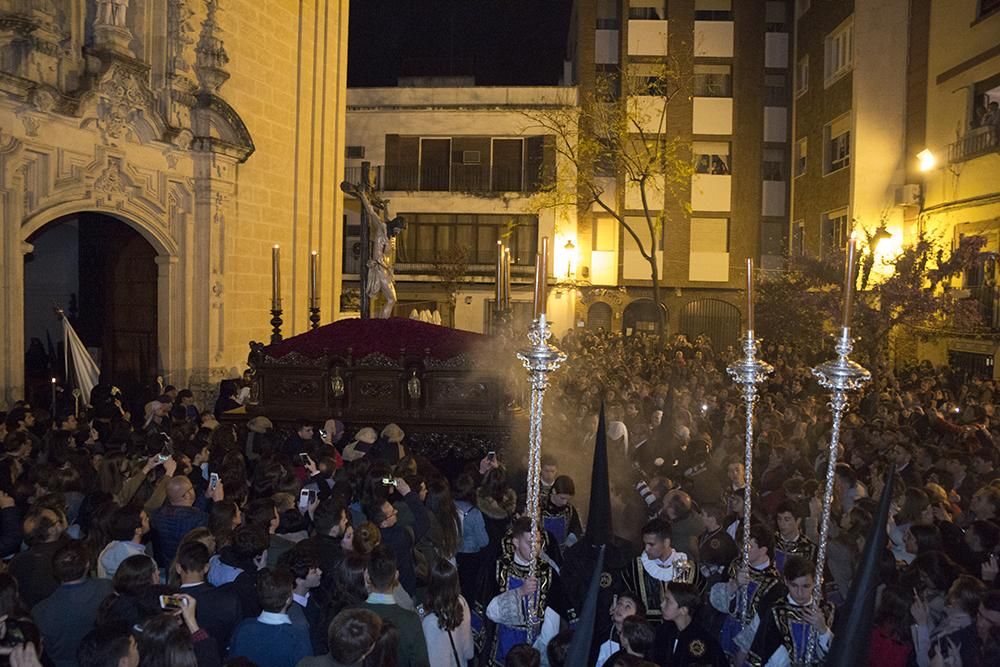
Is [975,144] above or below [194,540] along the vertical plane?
above

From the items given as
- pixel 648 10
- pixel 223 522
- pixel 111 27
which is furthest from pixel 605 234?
pixel 223 522

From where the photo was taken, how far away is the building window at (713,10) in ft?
110

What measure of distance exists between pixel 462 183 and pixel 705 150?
9630mm

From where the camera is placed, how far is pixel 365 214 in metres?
14.5

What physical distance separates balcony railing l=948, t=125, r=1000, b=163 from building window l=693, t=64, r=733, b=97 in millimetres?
13754

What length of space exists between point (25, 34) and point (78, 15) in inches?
61.1

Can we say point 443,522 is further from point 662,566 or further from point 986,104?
point 986,104

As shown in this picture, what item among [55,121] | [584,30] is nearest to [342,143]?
[55,121]

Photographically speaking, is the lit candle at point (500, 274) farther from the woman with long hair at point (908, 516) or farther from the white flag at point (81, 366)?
the woman with long hair at point (908, 516)

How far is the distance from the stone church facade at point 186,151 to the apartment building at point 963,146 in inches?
582

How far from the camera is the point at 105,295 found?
1638 cm

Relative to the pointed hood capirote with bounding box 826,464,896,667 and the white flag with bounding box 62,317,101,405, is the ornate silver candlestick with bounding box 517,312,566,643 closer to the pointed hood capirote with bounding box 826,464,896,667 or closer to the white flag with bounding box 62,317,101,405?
the pointed hood capirote with bounding box 826,464,896,667

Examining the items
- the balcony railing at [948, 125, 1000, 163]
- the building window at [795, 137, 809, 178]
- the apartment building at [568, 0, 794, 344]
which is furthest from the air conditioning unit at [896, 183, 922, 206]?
the apartment building at [568, 0, 794, 344]

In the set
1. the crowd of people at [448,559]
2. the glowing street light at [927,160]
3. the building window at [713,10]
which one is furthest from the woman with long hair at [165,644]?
the building window at [713,10]
